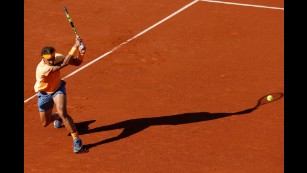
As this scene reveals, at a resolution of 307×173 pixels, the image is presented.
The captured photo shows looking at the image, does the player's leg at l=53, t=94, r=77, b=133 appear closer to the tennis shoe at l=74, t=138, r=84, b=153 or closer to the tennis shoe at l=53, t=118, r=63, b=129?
the tennis shoe at l=74, t=138, r=84, b=153

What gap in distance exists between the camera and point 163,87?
46.4 ft

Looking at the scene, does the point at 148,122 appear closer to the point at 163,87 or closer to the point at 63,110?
the point at 163,87

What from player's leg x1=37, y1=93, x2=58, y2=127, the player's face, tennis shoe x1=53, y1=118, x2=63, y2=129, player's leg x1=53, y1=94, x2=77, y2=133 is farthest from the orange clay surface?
the player's face

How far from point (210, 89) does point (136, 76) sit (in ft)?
6.56

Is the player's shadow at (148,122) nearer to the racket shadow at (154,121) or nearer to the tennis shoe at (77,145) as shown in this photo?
the racket shadow at (154,121)

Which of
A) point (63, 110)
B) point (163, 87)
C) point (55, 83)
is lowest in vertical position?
point (163, 87)

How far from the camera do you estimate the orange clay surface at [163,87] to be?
37.7 ft

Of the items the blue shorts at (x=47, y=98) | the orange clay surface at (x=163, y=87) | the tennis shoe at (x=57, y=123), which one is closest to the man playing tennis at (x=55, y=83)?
the blue shorts at (x=47, y=98)

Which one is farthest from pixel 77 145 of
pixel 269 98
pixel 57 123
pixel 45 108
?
pixel 269 98

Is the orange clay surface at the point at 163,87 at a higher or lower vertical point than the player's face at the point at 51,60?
lower

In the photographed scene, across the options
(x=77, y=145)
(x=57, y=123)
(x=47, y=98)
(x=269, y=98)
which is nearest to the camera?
(x=77, y=145)

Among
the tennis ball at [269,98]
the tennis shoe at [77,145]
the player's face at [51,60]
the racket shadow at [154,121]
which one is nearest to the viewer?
the player's face at [51,60]

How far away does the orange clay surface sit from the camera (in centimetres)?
1149

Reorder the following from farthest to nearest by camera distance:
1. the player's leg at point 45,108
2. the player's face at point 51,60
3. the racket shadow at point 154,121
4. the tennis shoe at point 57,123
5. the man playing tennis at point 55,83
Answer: the tennis shoe at point 57,123 < the racket shadow at point 154,121 < the player's leg at point 45,108 < the man playing tennis at point 55,83 < the player's face at point 51,60
